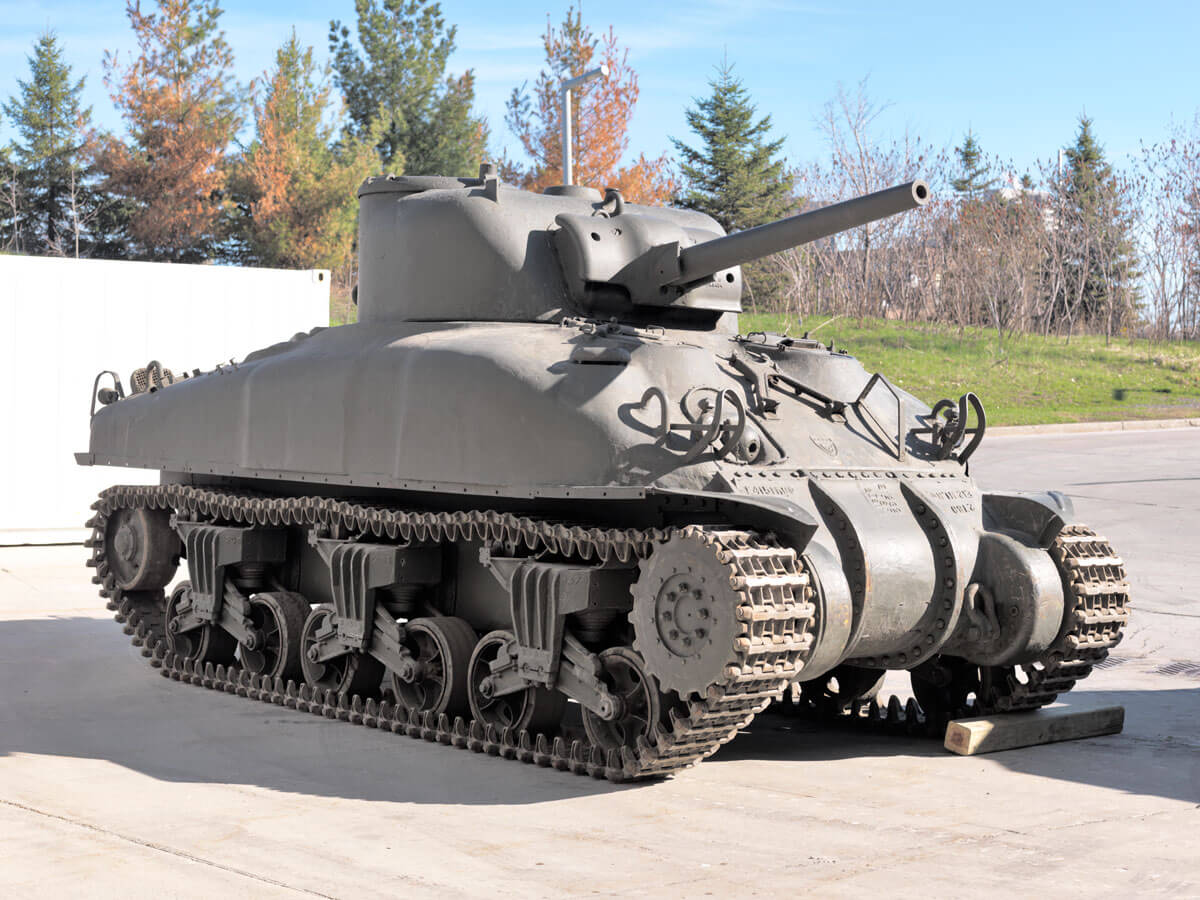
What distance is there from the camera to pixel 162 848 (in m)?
6.66

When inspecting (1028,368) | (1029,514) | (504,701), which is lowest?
(504,701)

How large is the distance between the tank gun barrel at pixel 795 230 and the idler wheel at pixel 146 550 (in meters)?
5.08

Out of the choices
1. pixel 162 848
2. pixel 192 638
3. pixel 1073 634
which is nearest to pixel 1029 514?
pixel 1073 634

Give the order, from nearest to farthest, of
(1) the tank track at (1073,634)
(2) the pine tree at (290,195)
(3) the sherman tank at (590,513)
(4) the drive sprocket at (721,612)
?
(4) the drive sprocket at (721,612), (3) the sherman tank at (590,513), (1) the tank track at (1073,634), (2) the pine tree at (290,195)

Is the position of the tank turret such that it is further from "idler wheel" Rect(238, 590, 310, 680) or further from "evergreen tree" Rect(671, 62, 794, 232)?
"evergreen tree" Rect(671, 62, 794, 232)

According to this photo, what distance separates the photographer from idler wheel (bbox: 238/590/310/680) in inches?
427

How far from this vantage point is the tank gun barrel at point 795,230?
8.20 meters

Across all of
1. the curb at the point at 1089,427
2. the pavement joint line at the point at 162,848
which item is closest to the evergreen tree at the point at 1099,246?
the curb at the point at 1089,427

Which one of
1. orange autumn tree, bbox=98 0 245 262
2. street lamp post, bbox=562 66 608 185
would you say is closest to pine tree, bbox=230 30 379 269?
orange autumn tree, bbox=98 0 245 262

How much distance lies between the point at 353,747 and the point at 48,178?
38.8 metres

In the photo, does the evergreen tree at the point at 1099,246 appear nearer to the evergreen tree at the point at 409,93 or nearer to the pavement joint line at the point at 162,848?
the evergreen tree at the point at 409,93

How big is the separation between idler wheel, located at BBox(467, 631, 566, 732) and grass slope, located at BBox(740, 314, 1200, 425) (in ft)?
72.6

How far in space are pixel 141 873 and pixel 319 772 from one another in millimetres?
2128

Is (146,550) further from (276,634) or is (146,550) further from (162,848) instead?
(162,848)
